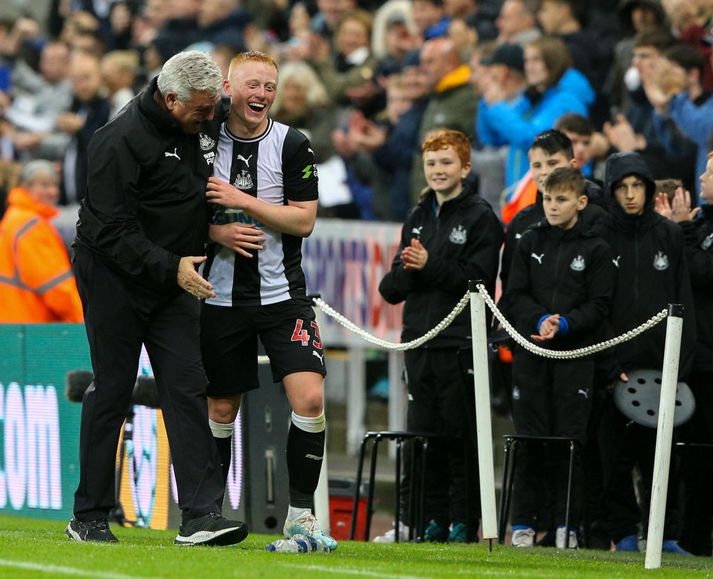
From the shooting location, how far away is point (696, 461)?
1072 cm

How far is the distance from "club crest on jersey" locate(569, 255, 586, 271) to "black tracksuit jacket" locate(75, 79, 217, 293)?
8.62ft

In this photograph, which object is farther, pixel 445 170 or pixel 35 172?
pixel 35 172

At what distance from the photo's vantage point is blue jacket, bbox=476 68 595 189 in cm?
1376

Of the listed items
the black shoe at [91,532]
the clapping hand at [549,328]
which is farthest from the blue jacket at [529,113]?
the black shoe at [91,532]

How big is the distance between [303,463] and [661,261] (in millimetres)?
2845

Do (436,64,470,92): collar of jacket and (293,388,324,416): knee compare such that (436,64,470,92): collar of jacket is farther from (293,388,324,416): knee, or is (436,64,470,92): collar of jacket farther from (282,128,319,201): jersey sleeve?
(293,388,324,416): knee

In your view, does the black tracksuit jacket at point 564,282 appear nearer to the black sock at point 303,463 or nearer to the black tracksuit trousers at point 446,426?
the black tracksuit trousers at point 446,426

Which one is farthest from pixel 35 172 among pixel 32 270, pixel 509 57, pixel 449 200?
pixel 449 200

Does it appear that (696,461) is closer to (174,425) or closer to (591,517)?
(591,517)

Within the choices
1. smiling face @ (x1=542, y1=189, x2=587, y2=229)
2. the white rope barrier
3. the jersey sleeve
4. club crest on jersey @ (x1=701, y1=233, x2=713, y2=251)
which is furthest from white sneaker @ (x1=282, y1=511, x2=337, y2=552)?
club crest on jersey @ (x1=701, y1=233, x2=713, y2=251)

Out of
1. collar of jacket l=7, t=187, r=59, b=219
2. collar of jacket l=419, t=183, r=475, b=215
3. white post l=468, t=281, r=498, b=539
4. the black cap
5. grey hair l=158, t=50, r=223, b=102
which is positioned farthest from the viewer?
the black cap

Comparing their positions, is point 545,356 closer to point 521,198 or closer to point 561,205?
point 561,205

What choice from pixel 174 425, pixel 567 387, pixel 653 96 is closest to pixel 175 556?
pixel 174 425

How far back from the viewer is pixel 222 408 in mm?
9203
